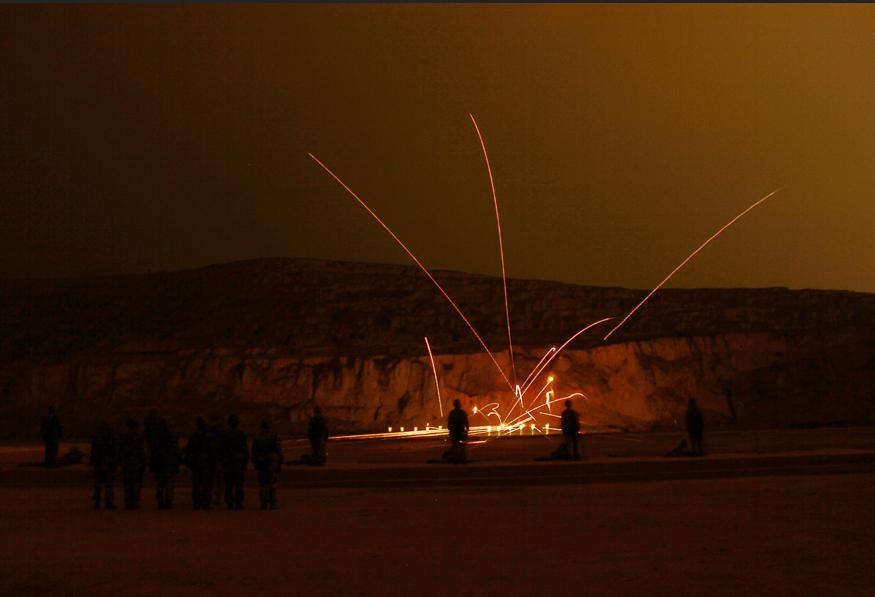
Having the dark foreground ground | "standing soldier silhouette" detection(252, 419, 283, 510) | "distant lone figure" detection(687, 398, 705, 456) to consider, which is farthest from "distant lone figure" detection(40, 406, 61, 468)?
"distant lone figure" detection(687, 398, 705, 456)

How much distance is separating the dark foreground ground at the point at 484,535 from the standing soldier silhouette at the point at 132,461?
0.38 meters

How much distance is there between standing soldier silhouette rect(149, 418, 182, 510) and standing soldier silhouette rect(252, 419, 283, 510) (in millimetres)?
1479

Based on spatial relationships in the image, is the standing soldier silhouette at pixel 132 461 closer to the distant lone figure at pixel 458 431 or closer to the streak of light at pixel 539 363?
the distant lone figure at pixel 458 431

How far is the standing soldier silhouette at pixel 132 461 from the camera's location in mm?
17625

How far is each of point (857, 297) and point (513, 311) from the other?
2595cm

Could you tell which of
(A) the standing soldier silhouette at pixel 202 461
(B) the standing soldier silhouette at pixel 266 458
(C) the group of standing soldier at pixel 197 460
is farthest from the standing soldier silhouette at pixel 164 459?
(B) the standing soldier silhouette at pixel 266 458

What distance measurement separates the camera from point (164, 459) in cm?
1734

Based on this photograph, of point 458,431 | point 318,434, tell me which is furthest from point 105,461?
point 458,431

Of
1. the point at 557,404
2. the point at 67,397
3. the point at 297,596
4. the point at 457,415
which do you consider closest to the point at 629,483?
the point at 457,415

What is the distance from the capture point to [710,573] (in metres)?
10.4

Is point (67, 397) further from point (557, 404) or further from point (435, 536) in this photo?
point (435, 536)

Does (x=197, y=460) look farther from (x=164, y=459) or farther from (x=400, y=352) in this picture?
(x=400, y=352)

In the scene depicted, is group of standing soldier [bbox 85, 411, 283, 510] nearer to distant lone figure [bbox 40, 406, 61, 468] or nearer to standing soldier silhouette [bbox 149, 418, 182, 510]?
standing soldier silhouette [bbox 149, 418, 182, 510]

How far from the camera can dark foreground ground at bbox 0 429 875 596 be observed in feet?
33.3
